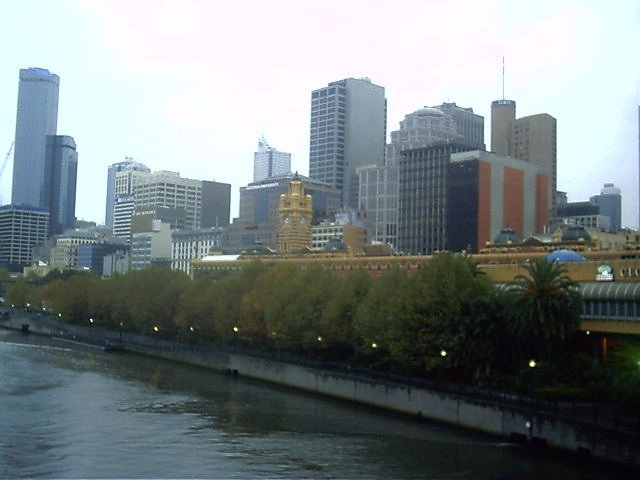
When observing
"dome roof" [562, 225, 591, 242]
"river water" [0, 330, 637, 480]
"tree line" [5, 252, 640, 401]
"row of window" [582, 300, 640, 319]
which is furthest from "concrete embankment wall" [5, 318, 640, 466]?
"dome roof" [562, 225, 591, 242]

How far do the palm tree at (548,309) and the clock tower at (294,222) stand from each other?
121 metres

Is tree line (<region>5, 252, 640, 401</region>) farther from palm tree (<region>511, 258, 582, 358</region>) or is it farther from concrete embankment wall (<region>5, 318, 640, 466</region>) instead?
concrete embankment wall (<region>5, 318, 640, 466</region>)

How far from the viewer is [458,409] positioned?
221 ft

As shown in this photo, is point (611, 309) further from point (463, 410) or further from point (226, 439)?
point (226, 439)

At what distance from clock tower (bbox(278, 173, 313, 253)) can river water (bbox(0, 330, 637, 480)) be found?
101967mm

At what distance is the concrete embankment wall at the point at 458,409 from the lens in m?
53.9

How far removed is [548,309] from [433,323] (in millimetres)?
10883

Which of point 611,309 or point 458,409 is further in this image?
point 611,309

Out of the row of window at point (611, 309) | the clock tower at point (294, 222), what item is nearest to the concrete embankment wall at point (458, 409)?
the row of window at point (611, 309)

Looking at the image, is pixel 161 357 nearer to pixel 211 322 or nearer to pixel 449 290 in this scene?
pixel 211 322

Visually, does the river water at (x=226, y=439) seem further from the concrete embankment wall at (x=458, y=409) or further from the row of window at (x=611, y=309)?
the row of window at (x=611, y=309)

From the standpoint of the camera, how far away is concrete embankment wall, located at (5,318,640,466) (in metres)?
53.9

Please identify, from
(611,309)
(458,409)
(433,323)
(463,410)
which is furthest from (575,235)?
(463,410)

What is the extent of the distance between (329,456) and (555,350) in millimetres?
25107
